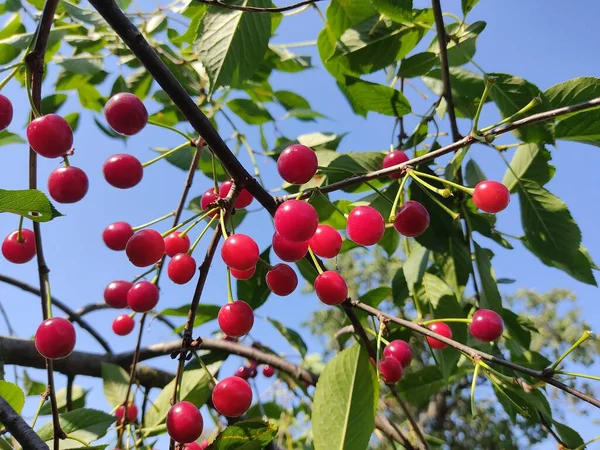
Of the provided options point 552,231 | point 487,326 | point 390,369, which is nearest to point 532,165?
point 552,231

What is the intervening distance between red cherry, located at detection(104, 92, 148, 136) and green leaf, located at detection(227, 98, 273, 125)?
1.25 m

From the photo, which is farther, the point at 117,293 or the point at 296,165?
the point at 117,293

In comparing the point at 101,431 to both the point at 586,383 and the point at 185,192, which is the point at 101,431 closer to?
the point at 185,192

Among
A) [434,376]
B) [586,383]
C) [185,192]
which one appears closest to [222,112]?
[185,192]

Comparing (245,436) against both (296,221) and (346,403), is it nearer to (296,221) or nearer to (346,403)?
(346,403)

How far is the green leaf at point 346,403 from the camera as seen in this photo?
994 millimetres

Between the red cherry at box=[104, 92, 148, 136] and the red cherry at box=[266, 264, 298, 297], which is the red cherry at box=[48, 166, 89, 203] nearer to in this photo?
the red cherry at box=[104, 92, 148, 136]

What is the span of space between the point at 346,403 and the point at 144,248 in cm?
52

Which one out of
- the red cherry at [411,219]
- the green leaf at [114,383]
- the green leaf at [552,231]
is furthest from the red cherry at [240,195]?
the green leaf at [114,383]

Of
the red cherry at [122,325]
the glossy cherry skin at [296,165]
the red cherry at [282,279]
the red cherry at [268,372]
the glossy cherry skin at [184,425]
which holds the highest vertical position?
the red cherry at [268,372]

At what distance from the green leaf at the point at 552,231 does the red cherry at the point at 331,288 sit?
31.8 inches

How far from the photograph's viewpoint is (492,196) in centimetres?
94

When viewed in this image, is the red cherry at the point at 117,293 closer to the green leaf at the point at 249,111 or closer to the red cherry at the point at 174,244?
the red cherry at the point at 174,244

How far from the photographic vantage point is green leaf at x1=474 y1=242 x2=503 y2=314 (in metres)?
1.50
